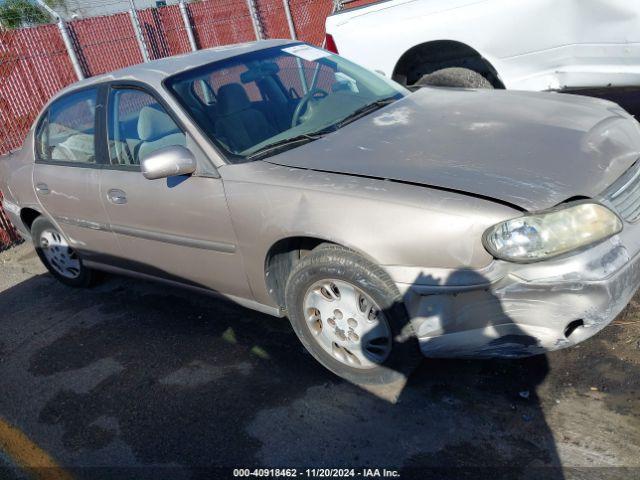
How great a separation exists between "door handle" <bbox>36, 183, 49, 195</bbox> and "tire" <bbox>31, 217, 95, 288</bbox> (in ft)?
1.06

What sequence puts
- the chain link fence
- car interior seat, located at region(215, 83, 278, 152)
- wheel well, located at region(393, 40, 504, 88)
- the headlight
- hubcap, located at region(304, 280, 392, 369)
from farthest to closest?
the chain link fence → wheel well, located at region(393, 40, 504, 88) → car interior seat, located at region(215, 83, 278, 152) → hubcap, located at region(304, 280, 392, 369) → the headlight

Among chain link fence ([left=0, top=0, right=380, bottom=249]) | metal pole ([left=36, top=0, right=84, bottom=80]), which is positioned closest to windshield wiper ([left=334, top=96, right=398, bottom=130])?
chain link fence ([left=0, top=0, right=380, bottom=249])

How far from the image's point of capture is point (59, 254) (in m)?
4.98

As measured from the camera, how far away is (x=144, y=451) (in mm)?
2928

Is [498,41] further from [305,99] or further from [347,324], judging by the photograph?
[347,324]

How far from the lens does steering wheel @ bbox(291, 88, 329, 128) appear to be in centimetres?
353

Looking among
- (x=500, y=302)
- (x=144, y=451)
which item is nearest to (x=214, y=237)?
(x=144, y=451)

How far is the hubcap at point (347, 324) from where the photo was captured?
2.85m

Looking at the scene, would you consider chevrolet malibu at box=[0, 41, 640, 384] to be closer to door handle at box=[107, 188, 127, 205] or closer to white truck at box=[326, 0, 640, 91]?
door handle at box=[107, 188, 127, 205]

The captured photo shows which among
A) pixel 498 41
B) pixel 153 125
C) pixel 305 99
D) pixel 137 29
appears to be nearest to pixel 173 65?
pixel 153 125

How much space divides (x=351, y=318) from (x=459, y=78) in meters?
3.23

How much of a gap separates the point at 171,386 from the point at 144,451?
55cm

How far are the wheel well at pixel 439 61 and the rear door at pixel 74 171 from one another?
9.64 ft

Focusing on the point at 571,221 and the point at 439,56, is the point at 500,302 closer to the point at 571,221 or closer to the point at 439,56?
the point at 571,221
